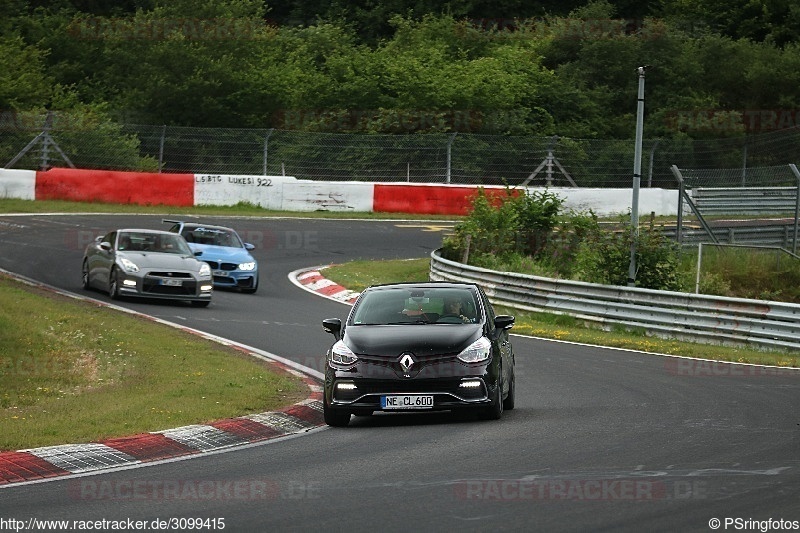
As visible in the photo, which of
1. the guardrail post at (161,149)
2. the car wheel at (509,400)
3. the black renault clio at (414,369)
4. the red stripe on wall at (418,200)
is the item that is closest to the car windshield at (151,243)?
the black renault clio at (414,369)

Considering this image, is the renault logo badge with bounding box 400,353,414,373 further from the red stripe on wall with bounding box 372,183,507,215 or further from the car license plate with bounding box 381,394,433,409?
the red stripe on wall with bounding box 372,183,507,215

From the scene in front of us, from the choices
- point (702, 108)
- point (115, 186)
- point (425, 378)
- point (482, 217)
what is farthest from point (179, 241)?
point (702, 108)

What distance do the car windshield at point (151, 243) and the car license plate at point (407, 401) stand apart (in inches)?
529

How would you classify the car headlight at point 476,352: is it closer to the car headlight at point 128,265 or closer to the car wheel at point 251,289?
the car headlight at point 128,265

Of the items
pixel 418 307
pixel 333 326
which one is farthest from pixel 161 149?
pixel 333 326

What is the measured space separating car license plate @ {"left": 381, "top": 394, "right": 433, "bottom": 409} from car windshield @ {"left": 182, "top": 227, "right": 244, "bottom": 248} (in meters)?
16.3

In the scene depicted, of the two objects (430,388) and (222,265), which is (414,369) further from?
(222,265)

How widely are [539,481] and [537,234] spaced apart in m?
21.4

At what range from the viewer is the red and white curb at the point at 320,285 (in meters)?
27.7

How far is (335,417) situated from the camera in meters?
12.9

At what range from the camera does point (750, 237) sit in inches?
1296

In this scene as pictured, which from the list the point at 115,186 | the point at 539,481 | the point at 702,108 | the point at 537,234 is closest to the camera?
the point at 539,481

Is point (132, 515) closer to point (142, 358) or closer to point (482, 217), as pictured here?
point (142, 358)

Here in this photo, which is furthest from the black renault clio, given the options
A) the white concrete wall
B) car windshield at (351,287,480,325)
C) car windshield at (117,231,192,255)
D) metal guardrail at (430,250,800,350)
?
the white concrete wall
